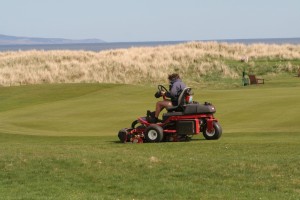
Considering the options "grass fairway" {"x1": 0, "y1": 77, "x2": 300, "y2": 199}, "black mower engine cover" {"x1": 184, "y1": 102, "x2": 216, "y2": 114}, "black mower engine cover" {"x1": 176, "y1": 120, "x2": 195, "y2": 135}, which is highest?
"black mower engine cover" {"x1": 184, "y1": 102, "x2": 216, "y2": 114}

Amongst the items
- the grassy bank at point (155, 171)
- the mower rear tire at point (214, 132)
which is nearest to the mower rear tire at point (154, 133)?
the grassy bank at point (155, 171)

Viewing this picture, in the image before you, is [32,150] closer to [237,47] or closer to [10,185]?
[10,185]

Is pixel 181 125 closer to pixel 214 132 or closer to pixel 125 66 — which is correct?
pixel 214 132

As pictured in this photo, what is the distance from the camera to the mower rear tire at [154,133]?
636 inches

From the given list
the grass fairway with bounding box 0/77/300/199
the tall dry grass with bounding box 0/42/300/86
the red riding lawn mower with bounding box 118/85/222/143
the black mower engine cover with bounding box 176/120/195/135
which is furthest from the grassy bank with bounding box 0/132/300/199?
the tall dry grass with bounding box 0/42/300/86

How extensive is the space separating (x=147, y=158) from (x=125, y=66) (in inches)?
1691

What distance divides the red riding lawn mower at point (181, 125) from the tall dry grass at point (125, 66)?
101 ft

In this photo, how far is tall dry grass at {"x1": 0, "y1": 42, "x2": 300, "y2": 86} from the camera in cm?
5048

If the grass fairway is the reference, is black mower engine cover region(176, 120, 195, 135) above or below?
above

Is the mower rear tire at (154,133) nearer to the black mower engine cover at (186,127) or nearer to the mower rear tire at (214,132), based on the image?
the black mower engine cover at (186,127)

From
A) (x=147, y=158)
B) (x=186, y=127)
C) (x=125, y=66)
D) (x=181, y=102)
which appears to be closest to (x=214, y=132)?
(x=186, y=127)

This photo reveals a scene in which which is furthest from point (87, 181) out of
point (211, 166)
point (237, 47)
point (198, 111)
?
point (237, 47)

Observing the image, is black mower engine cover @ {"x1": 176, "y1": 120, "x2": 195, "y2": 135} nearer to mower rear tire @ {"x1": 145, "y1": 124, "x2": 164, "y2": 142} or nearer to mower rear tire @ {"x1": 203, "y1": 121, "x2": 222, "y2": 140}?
mower rear tire @ {"x1": 145, "y1": 124, "x2": 164, "y2": 142}

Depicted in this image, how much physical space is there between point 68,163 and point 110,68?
43.0 metres
